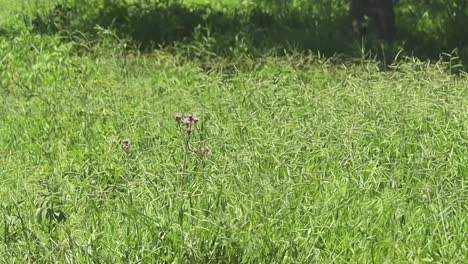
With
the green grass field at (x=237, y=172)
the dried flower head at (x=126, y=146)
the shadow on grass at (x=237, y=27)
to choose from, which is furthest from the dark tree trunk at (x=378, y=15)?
the dried flower head at (x=126, y=146)

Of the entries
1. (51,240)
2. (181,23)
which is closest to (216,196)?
(51,240)

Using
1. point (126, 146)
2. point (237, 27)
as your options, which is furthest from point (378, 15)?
point (126, 146)

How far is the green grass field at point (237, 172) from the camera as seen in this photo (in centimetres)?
376

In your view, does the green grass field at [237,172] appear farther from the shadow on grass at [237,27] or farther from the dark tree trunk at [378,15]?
the dark tree trunk at [378,15]

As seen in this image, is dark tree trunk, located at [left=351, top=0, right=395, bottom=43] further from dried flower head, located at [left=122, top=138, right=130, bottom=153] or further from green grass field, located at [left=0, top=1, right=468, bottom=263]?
dried flower head, located at [left=122, top=138, right=130, bottom=153]

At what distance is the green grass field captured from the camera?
3760 millimetres

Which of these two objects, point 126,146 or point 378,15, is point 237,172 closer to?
point 126,146

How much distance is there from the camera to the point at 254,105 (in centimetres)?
584

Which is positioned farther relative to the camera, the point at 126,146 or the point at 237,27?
the point at 237,27

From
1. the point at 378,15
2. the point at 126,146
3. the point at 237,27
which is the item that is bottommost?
the point at 237,27

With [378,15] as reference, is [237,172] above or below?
above

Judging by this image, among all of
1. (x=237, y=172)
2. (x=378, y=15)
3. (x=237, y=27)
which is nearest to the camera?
(x=237, y=172)

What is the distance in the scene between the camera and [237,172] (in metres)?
4.39

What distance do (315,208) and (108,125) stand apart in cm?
202
